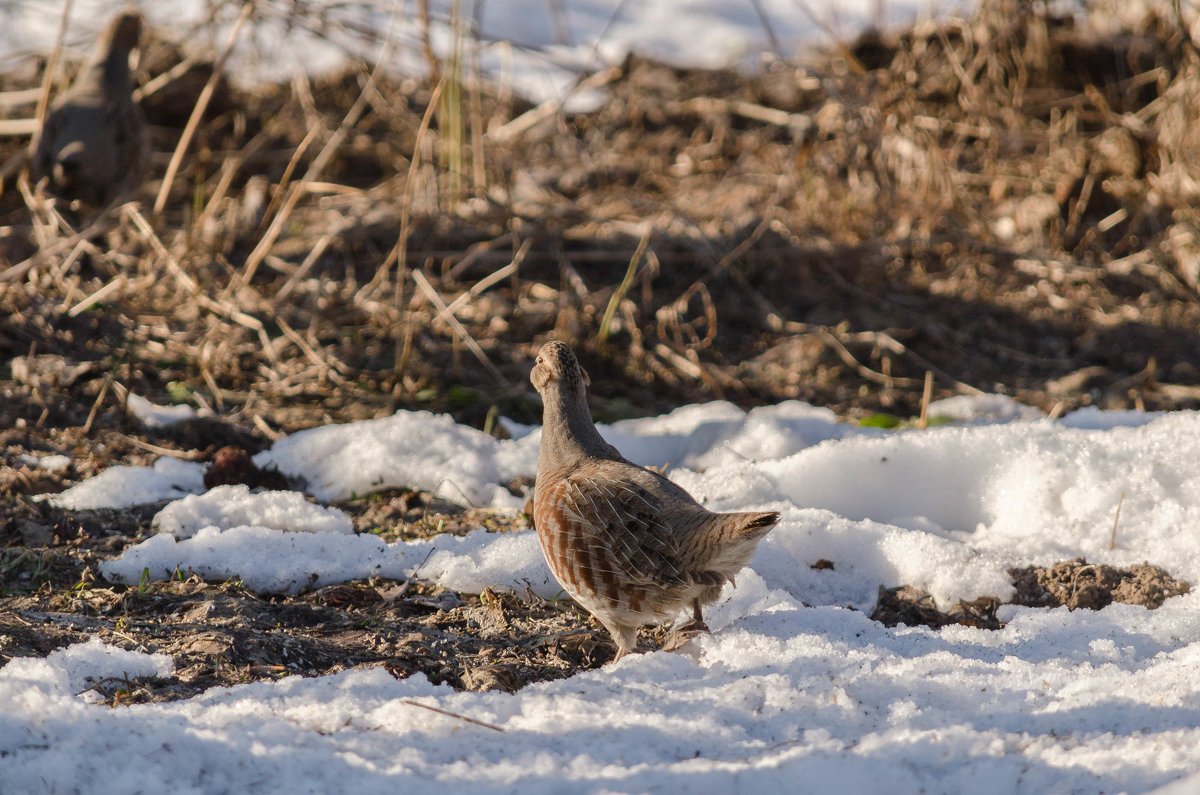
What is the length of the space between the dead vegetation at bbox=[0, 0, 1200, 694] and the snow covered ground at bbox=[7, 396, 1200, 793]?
316mm

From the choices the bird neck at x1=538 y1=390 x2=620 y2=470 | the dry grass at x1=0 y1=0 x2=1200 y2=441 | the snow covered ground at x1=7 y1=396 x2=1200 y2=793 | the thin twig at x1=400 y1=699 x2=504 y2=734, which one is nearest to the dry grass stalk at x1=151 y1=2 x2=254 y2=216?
the dry grass at x1=0 y1=0 x2=1200 y2=441

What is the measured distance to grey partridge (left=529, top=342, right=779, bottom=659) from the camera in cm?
240

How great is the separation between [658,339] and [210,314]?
7.58 ft

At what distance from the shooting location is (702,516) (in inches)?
96.8

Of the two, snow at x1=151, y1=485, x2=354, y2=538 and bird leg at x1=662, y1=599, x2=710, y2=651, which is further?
snow at x1=151, y1=485, x2=354, y2=538

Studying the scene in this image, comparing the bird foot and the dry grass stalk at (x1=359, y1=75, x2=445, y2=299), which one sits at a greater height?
the dry grass stalk at (x1=359, y1=75, x2=445, y2=299)

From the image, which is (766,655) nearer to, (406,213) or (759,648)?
(759,648)

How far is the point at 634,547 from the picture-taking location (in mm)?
2449

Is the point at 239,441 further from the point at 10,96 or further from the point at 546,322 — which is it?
the point at 10,96

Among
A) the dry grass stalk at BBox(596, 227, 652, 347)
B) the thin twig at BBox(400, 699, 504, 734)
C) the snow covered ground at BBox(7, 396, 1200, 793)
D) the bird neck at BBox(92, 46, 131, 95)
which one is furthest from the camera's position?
the bird neck at BBox(92, 46, 131, 95)

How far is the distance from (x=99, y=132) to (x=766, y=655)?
16.0ft

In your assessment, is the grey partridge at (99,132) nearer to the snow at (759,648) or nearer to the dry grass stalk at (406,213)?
the dry grass stalk at (406,213)

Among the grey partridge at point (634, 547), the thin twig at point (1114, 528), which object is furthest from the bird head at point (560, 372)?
the thin twig at point (1114, 528)

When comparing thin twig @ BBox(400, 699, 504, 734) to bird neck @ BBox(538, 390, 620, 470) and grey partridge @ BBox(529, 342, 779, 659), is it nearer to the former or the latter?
grey partridge @ BBox(529, 342, 779, 659)
